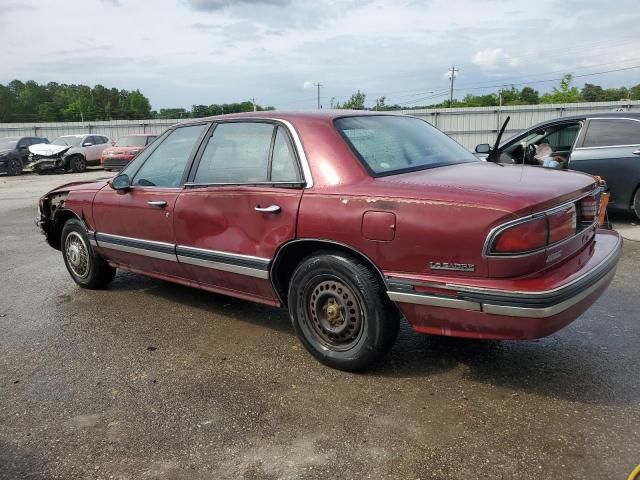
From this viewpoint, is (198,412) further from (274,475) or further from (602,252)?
(602,252)

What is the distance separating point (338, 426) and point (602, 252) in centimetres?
197

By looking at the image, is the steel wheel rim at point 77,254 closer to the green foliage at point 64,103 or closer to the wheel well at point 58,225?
the wheel well at point 58,225

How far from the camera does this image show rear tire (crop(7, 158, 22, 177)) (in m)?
21.0

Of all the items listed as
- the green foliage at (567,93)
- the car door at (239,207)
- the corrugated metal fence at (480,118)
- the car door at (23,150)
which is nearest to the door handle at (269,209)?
the car door at (239,207)

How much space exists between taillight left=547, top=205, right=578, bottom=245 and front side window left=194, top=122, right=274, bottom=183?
70.0 inches

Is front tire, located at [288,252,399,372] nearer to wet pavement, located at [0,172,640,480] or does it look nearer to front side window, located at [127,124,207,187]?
wet pavement, located at [0,172,640,480]

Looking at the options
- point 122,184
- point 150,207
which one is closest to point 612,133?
point 150,207

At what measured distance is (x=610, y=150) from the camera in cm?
745

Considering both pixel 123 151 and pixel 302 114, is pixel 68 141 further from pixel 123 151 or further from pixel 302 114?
pixel 302 114

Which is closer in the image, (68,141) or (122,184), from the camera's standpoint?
(122,184)

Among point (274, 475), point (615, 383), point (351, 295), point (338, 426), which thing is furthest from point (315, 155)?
point (615, 383)

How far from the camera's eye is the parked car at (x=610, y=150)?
733 cm

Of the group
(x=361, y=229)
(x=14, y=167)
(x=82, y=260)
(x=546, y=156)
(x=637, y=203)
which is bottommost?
(x=14, y=167)

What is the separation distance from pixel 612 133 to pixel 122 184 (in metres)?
6.59
